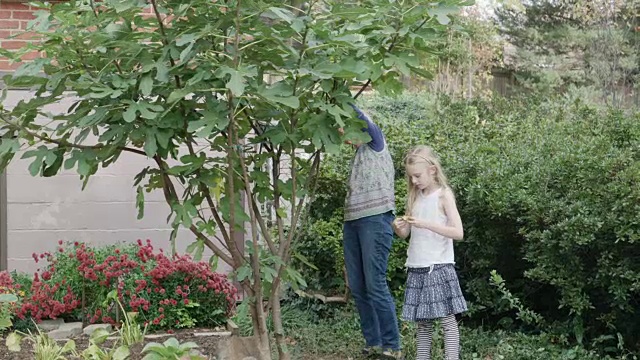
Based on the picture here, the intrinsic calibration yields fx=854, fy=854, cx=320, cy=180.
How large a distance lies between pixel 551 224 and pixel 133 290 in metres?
2.93

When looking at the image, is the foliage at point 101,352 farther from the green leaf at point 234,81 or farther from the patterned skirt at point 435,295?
the green leaf at point 234,81

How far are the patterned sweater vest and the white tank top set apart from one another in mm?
378

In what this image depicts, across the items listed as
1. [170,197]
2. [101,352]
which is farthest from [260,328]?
[101,352]

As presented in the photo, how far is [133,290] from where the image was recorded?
6.09 m

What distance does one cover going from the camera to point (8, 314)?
234 inches

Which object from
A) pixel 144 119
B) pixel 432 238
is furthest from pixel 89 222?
pixel 144 119

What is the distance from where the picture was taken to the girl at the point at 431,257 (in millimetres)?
5148

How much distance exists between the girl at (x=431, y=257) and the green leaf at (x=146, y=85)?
2.09m

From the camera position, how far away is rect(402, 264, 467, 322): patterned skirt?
16.9ft

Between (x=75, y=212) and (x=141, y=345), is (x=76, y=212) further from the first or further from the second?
(x=141, y=345)

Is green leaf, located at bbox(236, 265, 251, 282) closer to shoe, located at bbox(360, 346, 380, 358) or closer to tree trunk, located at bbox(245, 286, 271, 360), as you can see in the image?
tree trunk, located at bbox(245, 286, 271, 360)

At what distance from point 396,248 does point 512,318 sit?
3.39ft

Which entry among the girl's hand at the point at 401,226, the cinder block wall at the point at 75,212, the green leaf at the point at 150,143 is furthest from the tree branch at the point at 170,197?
the cinder block wall at the point at 75,212

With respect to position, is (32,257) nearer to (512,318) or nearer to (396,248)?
(396,248)
